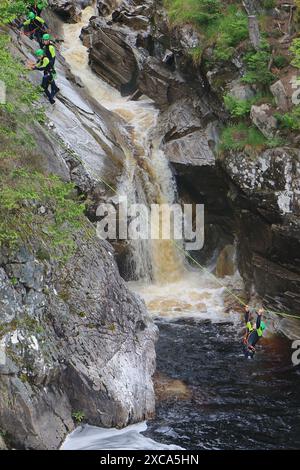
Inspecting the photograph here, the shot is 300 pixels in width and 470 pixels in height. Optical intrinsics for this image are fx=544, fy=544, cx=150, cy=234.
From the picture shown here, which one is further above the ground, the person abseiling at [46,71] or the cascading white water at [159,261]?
the person abseiling at [46,71]

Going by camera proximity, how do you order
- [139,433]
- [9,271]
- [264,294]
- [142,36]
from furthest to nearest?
1. [142,36]
2. [264,294]
3. [139,433]
4. [9,271]

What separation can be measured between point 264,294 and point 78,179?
23.2 ft

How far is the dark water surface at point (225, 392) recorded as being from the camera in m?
11.8

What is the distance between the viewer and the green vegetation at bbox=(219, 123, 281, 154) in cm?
1666

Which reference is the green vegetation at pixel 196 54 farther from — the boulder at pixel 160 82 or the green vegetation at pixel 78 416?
the green vegetation at pixel 78 416

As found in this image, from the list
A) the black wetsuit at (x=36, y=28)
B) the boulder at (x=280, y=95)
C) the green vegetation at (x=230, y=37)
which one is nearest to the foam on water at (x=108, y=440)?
the boulder at (x=280, y=95)

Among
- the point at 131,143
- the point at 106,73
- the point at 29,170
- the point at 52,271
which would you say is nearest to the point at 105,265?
the point at 52,271

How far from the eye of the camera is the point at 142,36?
2452cm

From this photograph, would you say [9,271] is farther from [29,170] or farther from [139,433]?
[139,433]

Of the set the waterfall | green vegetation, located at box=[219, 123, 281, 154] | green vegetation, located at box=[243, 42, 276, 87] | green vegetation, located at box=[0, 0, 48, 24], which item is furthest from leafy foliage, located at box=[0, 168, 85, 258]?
green vegetation, located at box=[243, 42, 276, 87]

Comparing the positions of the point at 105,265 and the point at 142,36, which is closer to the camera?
the point at 105,265

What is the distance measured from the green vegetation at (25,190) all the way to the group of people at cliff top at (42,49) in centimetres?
316

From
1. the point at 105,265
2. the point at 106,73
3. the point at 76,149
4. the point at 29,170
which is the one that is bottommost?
the point at 105,265

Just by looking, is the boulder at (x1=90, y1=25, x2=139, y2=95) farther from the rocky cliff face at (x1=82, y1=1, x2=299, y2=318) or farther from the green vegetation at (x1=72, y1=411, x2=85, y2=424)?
the green vegetation at (x1=72, y1=411, x2=85, y2=424)
